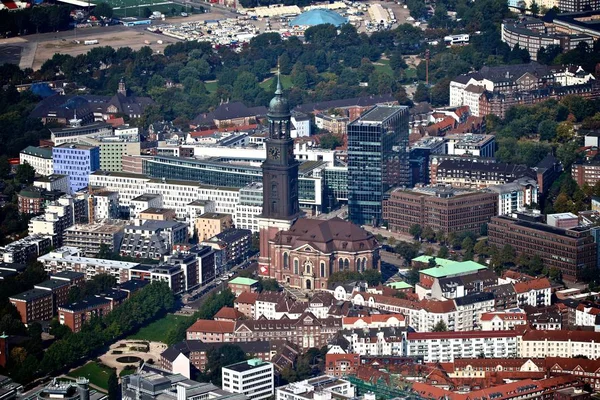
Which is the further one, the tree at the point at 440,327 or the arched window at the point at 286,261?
the arched window at the point at 286,261

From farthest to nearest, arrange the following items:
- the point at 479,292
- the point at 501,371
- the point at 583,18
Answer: the point at 583,18 → the point at 479,292 → the point at 501,371

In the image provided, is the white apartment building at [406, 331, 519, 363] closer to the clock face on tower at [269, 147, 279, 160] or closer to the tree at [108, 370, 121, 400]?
Answer: the tree at [108, 370, 121, 400]

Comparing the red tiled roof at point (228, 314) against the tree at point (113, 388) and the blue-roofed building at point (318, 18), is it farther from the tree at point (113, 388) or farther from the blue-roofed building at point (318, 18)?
the blue-roofed building at point (318, 18)

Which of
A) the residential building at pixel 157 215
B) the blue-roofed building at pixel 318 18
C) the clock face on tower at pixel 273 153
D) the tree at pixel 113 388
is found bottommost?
the tree at pixel 113 388

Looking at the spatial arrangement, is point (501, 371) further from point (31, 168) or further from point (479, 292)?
point (31, 168)

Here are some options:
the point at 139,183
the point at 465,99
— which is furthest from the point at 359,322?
the point at 465,99

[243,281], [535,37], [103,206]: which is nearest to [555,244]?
[243,281]

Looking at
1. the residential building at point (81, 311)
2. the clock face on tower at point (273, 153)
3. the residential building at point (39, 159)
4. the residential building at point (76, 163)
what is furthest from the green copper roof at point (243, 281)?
the residential building at point (39, 159)
